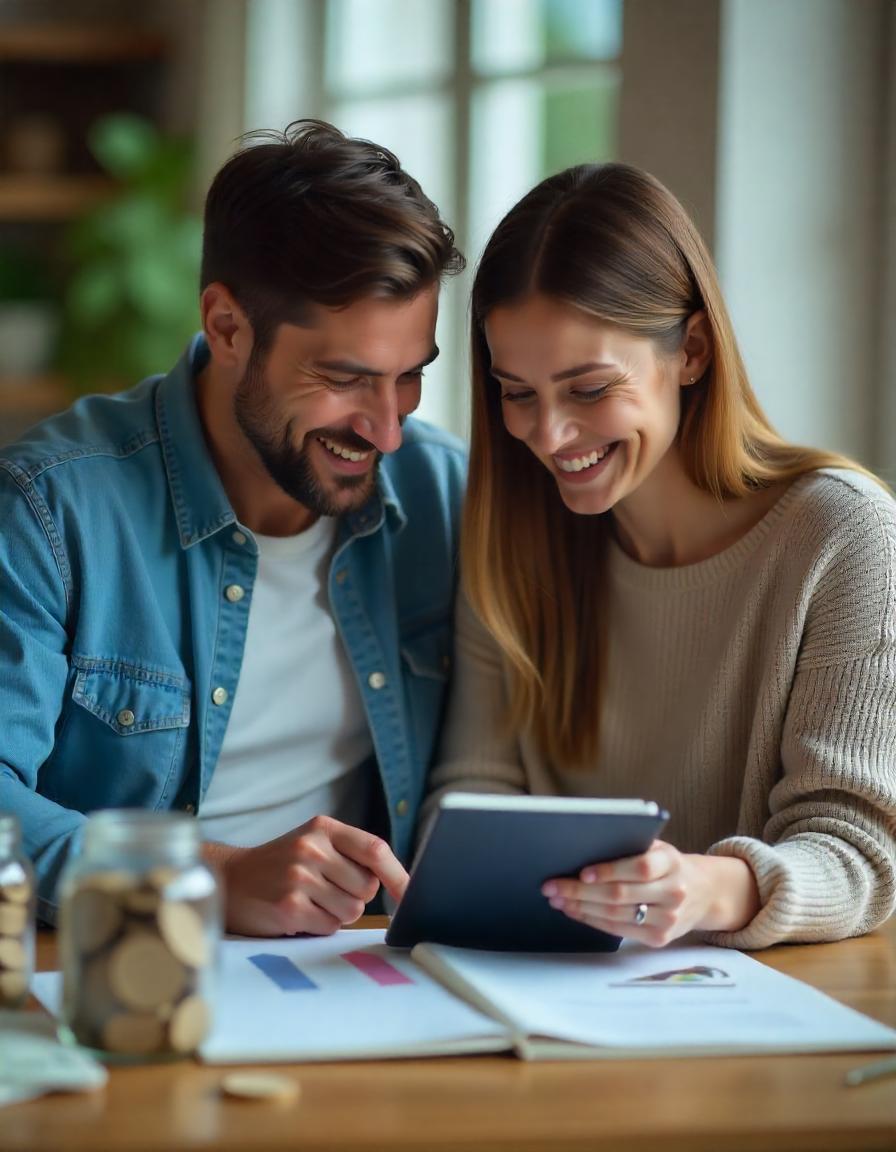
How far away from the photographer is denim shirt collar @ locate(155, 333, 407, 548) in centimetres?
185

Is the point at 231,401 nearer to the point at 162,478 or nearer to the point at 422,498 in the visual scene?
the point at 162,478

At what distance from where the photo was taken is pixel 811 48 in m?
2.49

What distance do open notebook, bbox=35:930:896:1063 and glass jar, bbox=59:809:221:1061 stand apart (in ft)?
0.15

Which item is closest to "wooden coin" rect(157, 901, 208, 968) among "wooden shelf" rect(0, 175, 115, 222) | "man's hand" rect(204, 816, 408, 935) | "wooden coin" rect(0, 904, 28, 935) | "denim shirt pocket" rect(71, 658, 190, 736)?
"wooden coin" rect(0, 904, 28, 935)

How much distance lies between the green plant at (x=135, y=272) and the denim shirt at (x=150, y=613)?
7.86 ft

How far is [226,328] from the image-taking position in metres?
1.90

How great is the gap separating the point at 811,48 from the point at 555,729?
1.29 m

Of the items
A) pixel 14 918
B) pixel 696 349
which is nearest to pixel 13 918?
pixel 14 918

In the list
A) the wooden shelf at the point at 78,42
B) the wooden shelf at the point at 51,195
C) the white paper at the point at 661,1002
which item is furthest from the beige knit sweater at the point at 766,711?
the wooden shelf at the point at 78,42

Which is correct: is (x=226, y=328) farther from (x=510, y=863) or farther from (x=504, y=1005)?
(x=504, y=1005)

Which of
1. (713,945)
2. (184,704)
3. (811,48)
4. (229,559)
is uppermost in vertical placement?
(811,48)

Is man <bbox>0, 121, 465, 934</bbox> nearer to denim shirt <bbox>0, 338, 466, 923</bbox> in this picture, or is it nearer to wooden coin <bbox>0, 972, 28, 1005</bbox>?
denim shirt <bbox>0, 338, 466, 923</bbox>

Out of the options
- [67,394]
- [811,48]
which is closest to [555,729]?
[811,48]

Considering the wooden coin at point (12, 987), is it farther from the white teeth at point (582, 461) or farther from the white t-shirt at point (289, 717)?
the white teeth at point (582, 461)
